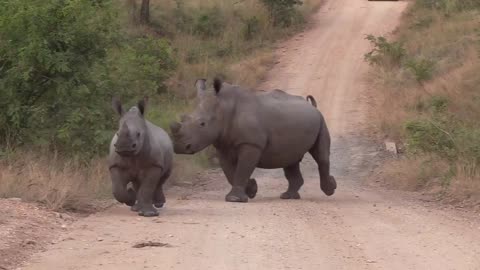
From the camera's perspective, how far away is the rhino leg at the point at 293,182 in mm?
15039

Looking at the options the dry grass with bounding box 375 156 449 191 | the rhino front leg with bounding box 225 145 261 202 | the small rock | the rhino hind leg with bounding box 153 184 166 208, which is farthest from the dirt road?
the small rock

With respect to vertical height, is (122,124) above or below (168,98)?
above

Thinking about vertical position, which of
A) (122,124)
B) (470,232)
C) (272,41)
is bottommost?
(272,41)

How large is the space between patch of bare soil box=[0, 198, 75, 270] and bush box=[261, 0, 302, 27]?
25.6m

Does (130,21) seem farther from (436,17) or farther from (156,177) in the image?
(156,177)

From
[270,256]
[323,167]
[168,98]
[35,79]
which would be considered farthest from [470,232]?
[168,98]

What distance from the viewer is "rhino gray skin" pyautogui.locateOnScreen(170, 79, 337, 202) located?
46.9 feet

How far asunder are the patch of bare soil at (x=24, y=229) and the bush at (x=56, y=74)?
4252mm

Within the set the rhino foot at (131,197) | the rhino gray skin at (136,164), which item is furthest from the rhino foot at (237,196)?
the rhino foot at (131,197)

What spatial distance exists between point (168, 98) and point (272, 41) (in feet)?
35.1

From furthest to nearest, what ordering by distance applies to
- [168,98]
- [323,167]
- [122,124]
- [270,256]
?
[168,98], [323,167], [122,124], [270,256]

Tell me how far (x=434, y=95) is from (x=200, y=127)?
10.8m

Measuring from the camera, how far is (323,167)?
51.2ft

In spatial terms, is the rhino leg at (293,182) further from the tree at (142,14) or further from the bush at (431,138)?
the tree at (142,14)
